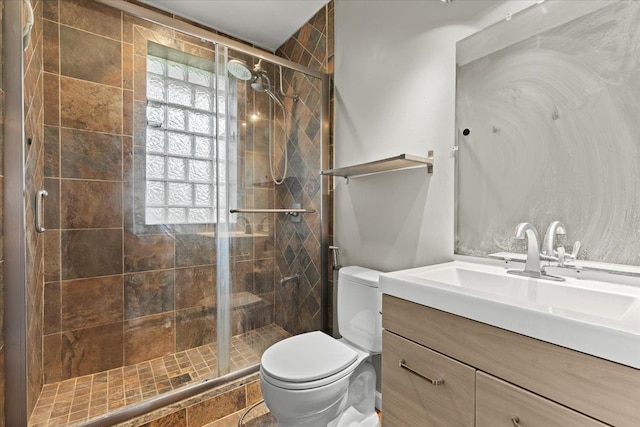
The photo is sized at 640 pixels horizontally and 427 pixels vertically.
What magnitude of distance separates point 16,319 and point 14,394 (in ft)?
0.98

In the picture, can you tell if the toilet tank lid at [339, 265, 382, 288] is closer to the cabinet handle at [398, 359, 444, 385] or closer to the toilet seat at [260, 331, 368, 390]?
the toilet seat at [260, 331, 368, 390]

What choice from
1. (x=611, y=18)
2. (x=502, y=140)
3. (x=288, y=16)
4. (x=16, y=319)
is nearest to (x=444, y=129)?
(x=502, y=140)

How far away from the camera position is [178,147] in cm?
211

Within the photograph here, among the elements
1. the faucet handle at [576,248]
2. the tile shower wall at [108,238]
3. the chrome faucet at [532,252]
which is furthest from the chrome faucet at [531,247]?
the tile shower wall at [108,238]

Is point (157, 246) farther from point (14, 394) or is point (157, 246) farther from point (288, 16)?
point (288, 16)

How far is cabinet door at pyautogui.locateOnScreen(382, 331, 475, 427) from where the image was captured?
0.79 meters

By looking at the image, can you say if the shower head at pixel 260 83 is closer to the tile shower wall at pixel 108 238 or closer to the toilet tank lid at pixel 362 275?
the tile shower wall at pixel 108 238

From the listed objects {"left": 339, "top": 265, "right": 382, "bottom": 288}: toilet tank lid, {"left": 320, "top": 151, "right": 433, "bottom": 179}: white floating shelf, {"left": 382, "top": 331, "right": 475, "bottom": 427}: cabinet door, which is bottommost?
{"left": 382, "top": 331, "right": 475, "bottom": 427}: cabinet door

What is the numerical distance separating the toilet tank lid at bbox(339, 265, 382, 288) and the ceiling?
193cm

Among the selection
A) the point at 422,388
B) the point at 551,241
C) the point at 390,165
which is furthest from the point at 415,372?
the point at 390,165

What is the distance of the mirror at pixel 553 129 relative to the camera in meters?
0.95

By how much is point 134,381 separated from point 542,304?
2.21 metres

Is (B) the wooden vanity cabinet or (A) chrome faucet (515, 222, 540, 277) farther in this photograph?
(A) chrome faucet (515, 222, 540, 277)

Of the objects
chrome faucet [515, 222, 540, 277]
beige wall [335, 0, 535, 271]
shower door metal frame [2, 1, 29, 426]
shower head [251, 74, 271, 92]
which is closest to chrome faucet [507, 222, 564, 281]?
chrome faucet [515, 222, 540, 277]
